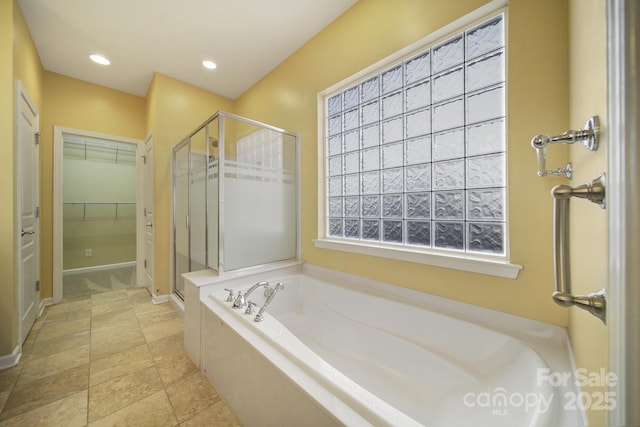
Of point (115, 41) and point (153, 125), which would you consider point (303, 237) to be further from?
point (115, 41)

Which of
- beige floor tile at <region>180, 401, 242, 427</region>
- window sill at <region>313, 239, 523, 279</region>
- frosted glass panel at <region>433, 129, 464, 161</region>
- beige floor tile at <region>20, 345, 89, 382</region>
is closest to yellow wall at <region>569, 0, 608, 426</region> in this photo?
window sill at <region>313, 239, 523, 279</region>

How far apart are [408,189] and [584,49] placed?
3.34 feet

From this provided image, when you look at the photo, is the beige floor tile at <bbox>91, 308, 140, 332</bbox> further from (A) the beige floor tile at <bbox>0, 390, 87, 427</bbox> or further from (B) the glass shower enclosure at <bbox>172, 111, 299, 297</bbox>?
(A) the beige floor tile at <bbox>0, 390, 87, 427</bbox>

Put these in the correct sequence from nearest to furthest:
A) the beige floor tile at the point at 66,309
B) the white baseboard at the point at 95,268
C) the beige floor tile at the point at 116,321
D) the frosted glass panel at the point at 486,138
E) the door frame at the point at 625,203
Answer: the door frame at the point at 625,203
the frosted glass panel at the point at 486,138
the beige floor tile at the point at 116,321
the beige floor tile at the point at 66,309
the white baseboard at the point at 95,268

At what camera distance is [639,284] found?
0.32 metres

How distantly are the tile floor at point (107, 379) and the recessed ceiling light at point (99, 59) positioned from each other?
267 centimetres

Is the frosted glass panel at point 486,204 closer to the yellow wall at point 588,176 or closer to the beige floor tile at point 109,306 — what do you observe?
the yellow wall at point 588,176

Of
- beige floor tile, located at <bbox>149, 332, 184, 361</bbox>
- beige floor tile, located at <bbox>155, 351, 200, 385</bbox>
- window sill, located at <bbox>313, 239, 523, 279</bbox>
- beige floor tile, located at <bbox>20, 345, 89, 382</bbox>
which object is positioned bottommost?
beige floor tile, located at <bbox>155, 351, 200, 385</bbox>

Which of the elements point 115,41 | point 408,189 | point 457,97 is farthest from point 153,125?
point 457,97

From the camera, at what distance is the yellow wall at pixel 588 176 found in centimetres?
57

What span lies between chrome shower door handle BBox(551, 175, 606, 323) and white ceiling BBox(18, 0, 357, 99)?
2.16 meters

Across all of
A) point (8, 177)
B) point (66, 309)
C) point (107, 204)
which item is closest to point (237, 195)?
point (8, 177)

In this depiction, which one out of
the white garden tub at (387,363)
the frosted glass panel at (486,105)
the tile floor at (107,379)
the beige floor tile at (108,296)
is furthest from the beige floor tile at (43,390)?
the frosted glass panel at (486,105)

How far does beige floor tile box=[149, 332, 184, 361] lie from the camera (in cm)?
181
